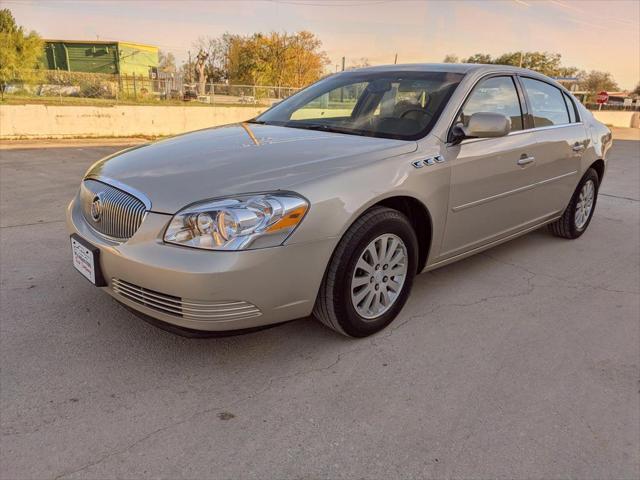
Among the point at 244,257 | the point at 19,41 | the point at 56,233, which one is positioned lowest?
the point at 56,233

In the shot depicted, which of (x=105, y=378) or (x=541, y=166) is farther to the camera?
(x=541, y=166)

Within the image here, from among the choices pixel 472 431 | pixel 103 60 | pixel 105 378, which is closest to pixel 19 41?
pixel 105 378

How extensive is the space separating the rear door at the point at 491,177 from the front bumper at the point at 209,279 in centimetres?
117

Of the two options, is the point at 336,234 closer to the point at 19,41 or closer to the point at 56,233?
the point at 56,233

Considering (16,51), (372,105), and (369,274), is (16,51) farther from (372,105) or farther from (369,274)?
(369,274)

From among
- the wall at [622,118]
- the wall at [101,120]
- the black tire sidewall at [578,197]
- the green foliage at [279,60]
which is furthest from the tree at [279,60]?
the black tire sidewall at [578,197]

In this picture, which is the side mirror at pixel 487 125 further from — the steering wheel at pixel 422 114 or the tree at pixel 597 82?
the tree at pixel 597 82

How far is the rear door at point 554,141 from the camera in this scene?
3.86 m

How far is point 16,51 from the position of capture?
17.0 metres

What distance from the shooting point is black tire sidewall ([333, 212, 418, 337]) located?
2.51 meters

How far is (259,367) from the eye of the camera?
98.3 inches

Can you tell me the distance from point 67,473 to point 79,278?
1.90m

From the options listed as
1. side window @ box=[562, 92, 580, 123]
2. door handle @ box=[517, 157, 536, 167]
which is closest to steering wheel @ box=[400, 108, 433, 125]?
door handle @ box=[517, 157, 536, 167]

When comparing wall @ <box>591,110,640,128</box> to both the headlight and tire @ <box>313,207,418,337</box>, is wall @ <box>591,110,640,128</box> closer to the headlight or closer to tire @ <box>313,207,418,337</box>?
tire @ <box>313,207,418,337</box>
